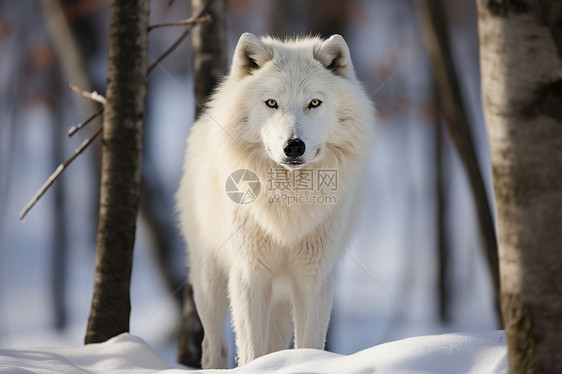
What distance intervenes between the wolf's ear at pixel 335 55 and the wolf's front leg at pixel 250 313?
4.65 ft

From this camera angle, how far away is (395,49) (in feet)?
43.8

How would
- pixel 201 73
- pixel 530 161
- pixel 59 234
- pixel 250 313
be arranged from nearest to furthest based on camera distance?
pixel 530 161 < pixel 250 313 < pixel 201 73 < pixel 59 234

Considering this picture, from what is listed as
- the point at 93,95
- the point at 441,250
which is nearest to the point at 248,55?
the point at 93,95

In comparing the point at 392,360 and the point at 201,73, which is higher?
the point at 201,73

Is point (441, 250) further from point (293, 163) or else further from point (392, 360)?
point (392, 360)

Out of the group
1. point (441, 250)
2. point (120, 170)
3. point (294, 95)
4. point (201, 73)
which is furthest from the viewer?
point (441, 250)

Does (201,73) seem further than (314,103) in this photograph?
Yes

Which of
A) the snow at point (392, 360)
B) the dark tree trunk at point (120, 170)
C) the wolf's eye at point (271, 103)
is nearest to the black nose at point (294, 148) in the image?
the wolf's eye at point (271, 103)

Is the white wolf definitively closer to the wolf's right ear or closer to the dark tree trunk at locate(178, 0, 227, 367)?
the wolf's right ear

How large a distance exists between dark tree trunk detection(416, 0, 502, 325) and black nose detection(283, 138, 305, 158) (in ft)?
10.2

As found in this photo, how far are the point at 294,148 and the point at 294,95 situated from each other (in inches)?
16.7

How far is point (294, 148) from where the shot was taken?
329 centimetres

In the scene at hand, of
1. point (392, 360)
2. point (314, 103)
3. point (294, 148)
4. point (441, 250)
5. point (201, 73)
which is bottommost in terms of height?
point (441, 250)

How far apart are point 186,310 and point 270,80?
267 cm
